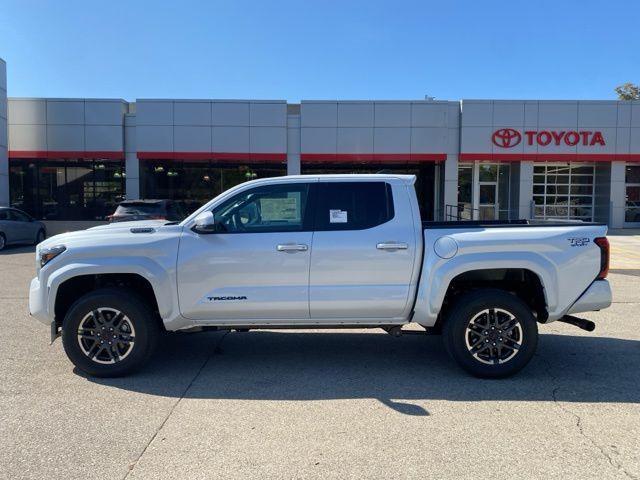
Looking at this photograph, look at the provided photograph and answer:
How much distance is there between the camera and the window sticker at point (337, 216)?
17.3 feet

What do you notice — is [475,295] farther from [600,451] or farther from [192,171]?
[192,171]

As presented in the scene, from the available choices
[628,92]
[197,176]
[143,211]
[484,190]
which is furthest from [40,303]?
[628,92]

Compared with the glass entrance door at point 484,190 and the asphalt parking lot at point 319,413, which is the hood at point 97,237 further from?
the glass entrance door at point 484,190

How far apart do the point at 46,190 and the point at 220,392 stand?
23458 mm

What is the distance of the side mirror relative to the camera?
5.02 meters

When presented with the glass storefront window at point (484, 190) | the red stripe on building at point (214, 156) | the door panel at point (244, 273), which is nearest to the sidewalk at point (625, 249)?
the glass storefront window at point (484, 190)

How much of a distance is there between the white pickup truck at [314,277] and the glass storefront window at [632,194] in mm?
23768

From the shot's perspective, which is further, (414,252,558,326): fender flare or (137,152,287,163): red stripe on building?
(137,152,287,163): red stripe on building

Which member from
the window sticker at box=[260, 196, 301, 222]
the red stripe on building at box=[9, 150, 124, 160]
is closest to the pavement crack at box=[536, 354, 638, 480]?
the window sticker at box=[260, 196, 301, 222]

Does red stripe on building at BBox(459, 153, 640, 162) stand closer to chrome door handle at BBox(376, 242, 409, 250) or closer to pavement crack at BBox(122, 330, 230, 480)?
pavement crack at BBox(122, 330, 230, 480)

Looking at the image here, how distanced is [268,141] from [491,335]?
776 inches

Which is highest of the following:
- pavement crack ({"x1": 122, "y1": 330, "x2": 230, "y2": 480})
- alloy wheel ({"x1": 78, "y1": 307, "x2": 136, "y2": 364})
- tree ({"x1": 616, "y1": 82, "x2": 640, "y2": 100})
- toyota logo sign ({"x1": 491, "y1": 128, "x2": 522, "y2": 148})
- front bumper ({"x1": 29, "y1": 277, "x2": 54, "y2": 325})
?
tree ({"x1": 616, "y1": 82, "x2": 640, "y2": 100})

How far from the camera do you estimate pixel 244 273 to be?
511cm

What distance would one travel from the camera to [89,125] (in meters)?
23.7
